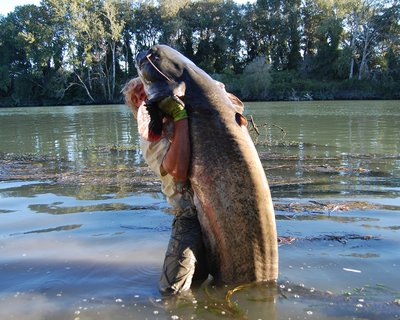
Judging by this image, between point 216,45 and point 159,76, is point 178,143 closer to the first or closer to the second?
point 159,76

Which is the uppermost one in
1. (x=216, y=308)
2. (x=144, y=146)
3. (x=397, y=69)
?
(x=397, y=69)

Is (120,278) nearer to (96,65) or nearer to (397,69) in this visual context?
(397,69)

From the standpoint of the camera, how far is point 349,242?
4.67 m

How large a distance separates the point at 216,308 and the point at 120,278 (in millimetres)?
1025

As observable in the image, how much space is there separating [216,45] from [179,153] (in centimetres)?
6118

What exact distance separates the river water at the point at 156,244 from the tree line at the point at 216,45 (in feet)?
147

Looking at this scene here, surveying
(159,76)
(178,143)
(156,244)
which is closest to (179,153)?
(178,143)

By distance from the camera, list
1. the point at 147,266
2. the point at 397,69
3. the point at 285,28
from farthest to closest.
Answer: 1. the point at 285,28
2. the point at 397,69
3. the point at 147,266

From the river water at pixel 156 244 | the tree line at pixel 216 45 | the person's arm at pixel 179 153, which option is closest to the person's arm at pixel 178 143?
the person's arm at pixel 179 153

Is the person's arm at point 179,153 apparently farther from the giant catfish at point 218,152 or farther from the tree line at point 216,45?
the tree line at point 216,45

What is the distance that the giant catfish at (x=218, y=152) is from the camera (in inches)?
129

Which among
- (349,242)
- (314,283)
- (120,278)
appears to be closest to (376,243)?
(349,242)

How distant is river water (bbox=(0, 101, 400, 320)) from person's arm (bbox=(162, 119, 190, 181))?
1008 millimetres

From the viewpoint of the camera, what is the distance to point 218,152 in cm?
330
